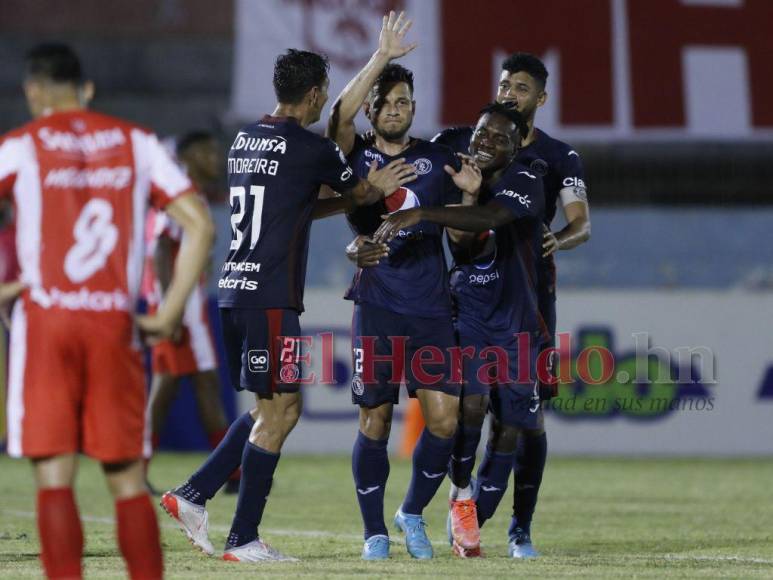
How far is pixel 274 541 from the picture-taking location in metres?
7.42

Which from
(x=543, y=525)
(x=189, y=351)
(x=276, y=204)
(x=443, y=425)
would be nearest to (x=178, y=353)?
(x=189, y=351)

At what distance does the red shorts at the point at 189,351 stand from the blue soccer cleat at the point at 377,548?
3.60 meters

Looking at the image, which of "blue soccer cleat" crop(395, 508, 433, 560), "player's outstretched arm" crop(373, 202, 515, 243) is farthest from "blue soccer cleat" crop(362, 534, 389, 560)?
"player's outstretched arm" crop(373, 202, 515, 243)

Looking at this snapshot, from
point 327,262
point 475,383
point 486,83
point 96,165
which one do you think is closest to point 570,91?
point 486,83

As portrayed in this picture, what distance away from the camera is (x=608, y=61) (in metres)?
15.9

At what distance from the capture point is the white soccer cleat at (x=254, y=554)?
642 centimetres

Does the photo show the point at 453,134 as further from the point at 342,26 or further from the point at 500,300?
the point at 342,26

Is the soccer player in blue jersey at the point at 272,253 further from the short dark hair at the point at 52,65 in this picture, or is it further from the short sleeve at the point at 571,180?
the short dark hair at the point at 52,65

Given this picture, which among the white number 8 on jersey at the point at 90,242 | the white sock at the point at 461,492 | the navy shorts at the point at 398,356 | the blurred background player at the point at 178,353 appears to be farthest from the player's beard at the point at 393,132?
the blurred background player at the point at 178,353

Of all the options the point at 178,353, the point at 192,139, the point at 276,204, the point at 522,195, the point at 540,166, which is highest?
the point at 192,139

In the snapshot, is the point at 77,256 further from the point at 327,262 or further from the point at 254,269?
the point at 327,262

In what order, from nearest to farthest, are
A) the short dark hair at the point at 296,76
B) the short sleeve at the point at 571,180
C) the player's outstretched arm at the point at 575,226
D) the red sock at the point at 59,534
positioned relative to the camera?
the red sock at the point at 59,534
the short dark hair at the point at 296,76
the player's outstretched arm at the point at 575,226
the short sleeve at the point at 571,180

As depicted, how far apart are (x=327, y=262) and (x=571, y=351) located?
2.61m

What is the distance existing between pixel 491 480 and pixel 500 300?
881 millimetres
